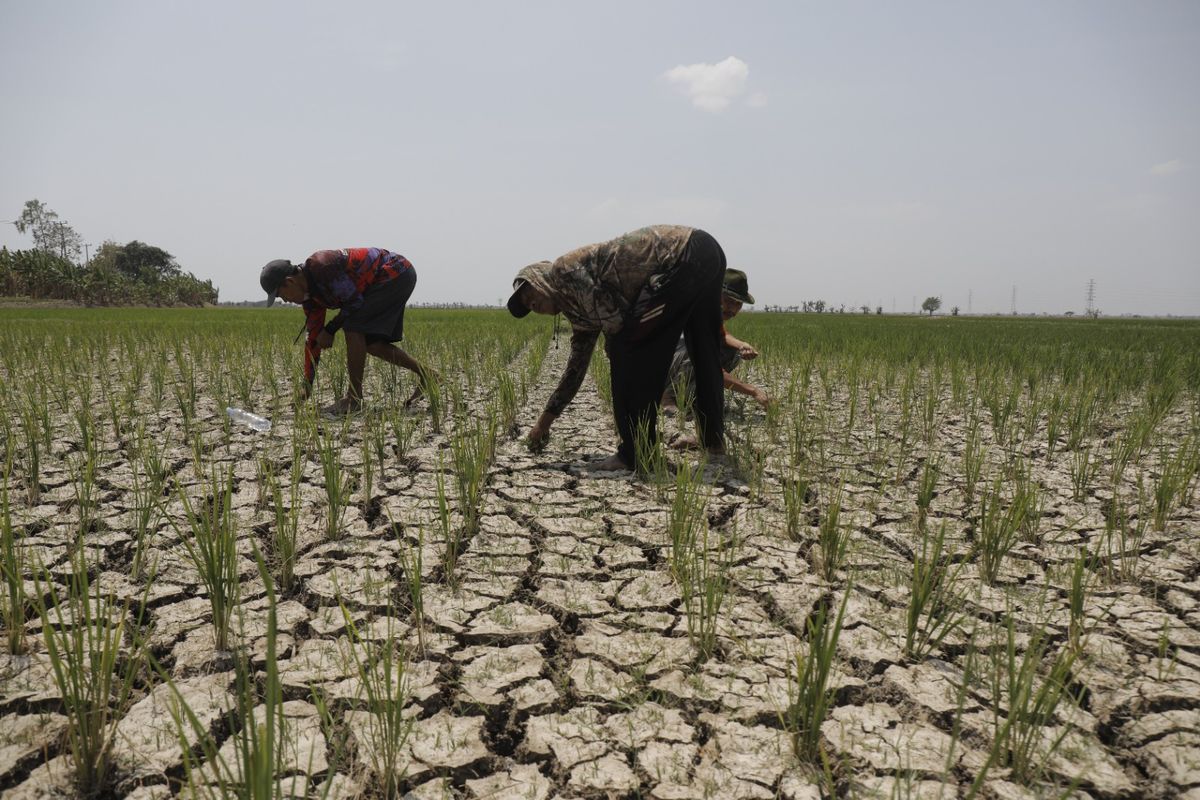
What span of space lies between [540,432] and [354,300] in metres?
1.57

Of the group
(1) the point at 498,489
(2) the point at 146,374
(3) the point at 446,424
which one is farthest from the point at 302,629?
(2) the point at 146,374

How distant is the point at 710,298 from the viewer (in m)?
2.76

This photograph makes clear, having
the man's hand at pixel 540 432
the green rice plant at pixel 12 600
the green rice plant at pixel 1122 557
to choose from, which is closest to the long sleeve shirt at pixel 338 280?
the man's hand at pixel 540 432

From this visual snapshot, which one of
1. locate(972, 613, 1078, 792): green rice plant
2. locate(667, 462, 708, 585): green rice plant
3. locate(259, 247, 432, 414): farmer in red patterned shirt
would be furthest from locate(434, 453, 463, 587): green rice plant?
locate(259, 247, 432, 414): farmer in red patterned shirt

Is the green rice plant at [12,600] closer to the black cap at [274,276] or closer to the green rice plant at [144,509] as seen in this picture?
the green rice plant at [144,509]

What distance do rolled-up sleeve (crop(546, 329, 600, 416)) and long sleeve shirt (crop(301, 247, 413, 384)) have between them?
1.61 m

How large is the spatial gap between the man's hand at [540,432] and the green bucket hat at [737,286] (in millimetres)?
1193

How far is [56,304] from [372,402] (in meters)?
29.1

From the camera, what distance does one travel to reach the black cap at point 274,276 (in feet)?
11.5

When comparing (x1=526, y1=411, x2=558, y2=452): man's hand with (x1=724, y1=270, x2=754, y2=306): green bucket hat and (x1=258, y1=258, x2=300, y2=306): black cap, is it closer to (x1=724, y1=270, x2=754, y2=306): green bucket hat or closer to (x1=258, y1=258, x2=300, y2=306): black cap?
(x1=724, y1=270, x2=754, y2=306): green bucket hat

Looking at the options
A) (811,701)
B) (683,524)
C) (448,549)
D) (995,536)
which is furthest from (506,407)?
(811,701)

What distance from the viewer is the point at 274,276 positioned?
11.6 feet

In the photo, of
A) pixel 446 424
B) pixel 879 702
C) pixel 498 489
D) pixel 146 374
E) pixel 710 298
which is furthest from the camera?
pixel 146 374

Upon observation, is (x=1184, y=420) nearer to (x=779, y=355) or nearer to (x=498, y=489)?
(x=779, y=355)
